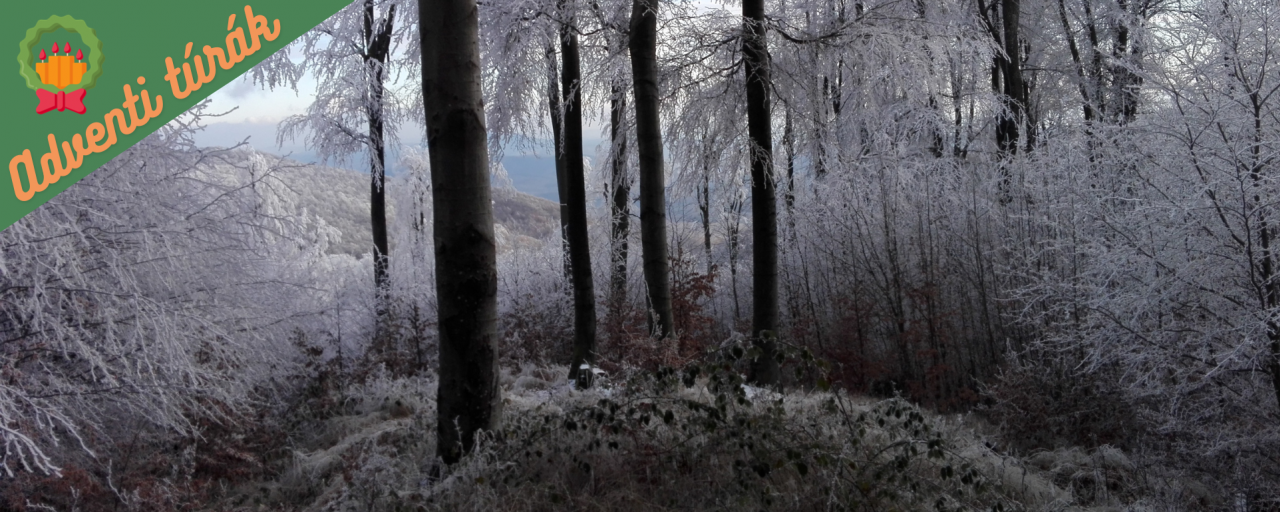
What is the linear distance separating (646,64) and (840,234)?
396cm

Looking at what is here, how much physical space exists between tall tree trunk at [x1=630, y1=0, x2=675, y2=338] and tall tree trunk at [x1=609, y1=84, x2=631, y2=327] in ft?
6.16

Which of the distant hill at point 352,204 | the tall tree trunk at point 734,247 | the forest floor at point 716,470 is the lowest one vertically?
the forest floor at point 716,470

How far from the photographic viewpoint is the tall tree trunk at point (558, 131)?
10133 millimetres

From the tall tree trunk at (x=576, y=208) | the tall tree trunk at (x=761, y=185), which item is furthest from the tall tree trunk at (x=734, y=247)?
the tall tree trunk at (x=576, y=208)

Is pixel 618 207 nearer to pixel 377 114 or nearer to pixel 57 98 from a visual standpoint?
pixel 377 114

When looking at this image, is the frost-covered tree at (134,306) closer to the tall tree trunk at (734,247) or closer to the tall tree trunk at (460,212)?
the tall tree trunk at (460,212)

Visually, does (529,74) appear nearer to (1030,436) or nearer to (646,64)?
(646,64)

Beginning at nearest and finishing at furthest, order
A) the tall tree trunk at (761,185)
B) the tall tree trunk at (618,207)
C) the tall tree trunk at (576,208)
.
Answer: the tall tree trunk at (761,185) → the tall tree trunk at (576,208) → the tall tree trunk at (618,207)

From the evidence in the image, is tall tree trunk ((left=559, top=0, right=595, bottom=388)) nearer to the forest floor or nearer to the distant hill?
the forest floor

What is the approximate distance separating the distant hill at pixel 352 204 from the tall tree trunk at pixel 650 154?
3597 mm

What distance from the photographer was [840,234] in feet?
32.7

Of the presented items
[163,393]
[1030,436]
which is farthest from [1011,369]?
[163,393]

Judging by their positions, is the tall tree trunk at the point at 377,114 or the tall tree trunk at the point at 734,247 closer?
the tall tree trunk at the point at 734,247

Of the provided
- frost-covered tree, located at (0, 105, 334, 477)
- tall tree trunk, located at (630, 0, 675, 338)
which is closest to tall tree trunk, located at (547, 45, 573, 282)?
tall tree trunk, located at (630, 0, 675, 338)
